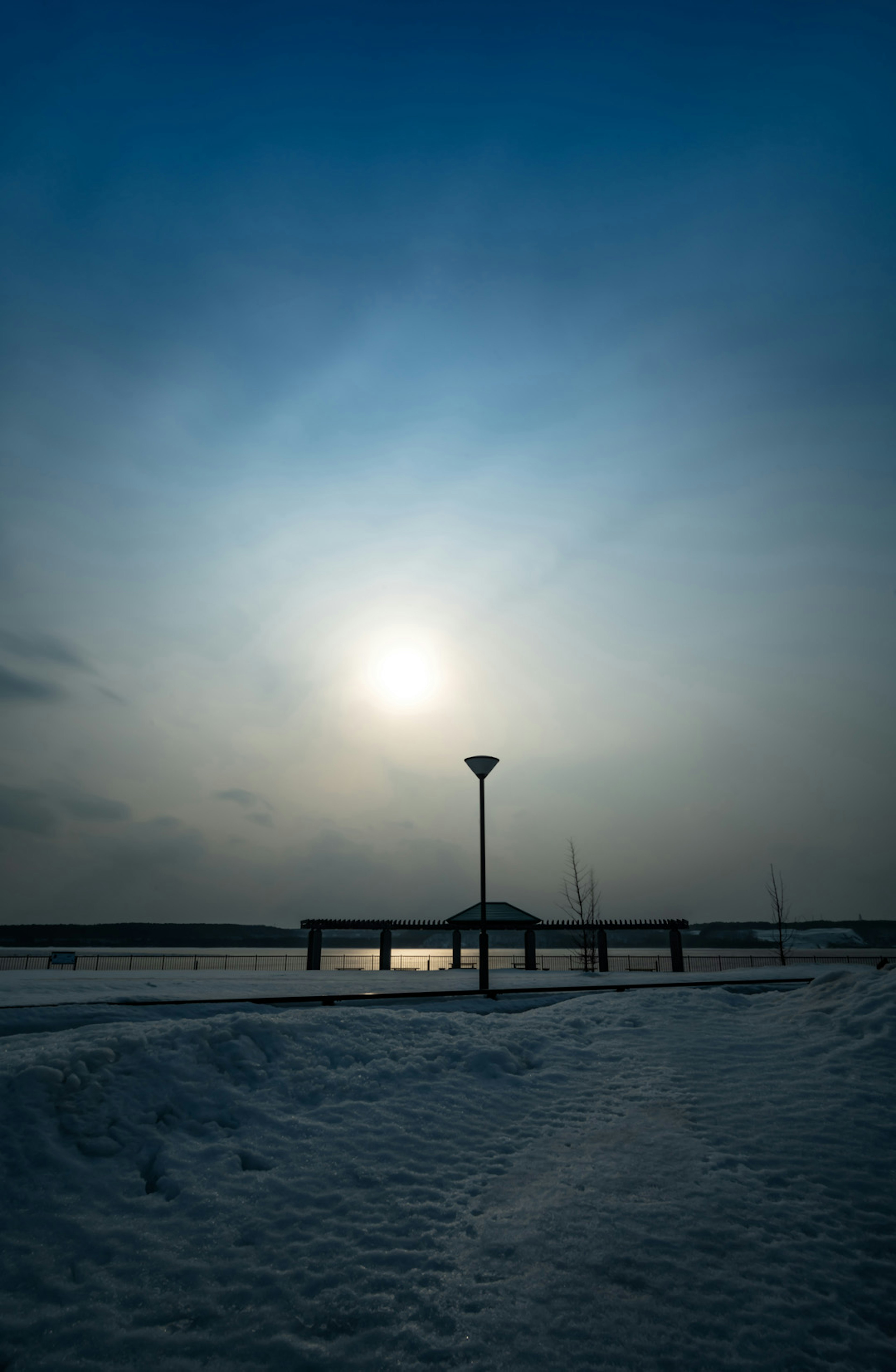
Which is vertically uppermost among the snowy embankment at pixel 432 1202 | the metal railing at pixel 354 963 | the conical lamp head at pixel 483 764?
the conical lamp head at pixel 483 764

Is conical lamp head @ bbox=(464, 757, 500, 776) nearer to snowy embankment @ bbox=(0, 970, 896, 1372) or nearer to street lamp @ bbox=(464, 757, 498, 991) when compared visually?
street lamp @ bbox=(464, 757, 498, 991)

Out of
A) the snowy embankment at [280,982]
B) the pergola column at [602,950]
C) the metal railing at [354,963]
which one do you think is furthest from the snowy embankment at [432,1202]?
the pergola column at [602,950]

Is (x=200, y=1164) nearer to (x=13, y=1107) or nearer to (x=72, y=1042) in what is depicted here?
(x=13, y=1107)

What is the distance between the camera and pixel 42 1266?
493 cm

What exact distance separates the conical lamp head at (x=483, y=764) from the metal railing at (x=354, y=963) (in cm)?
1200

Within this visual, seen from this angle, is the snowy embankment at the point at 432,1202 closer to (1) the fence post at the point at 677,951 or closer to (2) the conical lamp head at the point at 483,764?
(2) the conical lamp head at the point at 483,764

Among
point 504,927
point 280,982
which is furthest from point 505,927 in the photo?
point 280,982

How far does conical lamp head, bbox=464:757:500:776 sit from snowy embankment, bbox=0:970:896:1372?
9.23 metres

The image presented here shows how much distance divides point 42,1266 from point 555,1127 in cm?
514

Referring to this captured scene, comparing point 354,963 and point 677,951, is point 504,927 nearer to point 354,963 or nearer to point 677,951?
point 677,951

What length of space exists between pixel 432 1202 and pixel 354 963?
165964 millimetres

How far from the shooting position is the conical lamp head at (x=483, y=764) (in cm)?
1922

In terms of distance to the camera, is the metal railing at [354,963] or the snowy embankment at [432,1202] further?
the metal railing at [354,963]

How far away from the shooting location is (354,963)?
160375mm
